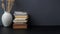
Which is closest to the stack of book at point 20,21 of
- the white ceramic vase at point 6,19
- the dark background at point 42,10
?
the white ceramic vase at point 6,19

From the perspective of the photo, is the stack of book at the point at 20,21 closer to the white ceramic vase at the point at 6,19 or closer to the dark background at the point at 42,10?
the white ceramic vase at the point at 6,19

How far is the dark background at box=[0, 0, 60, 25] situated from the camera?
2.15m

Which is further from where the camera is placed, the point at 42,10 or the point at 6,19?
the point at 42,10

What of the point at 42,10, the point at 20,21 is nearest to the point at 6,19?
the point at 20,21

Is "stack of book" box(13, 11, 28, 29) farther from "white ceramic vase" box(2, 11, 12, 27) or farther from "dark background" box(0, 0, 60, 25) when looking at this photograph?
"dark background" box(0, 0, 60, 25)

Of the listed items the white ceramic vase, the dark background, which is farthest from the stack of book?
the dark background

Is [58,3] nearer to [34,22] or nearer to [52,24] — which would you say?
[52,24]

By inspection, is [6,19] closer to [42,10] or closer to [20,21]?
[20,21]

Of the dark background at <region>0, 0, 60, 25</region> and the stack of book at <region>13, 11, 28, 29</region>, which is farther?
the dark background at <region>0, 0, 60, 25</region>

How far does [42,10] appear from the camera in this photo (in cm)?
219

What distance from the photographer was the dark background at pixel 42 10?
215cm

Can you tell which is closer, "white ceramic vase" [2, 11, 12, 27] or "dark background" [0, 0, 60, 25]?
"white ceramic vase" [2, 11, 12, 27]

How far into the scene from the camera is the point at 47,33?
5.74ft

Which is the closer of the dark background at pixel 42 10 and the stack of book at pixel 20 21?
the stack of book at pixel 20 21
